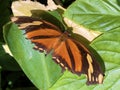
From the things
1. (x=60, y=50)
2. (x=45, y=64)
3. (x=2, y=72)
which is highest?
(x=60, y=50)

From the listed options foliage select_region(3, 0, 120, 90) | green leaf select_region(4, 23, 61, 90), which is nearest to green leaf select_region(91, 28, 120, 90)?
foliage select_region(3, 0, 120, 90)

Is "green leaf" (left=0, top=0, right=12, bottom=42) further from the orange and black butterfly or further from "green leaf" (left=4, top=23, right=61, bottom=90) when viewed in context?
the orange and black butterfly

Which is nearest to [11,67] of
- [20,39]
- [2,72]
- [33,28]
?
[2,72]

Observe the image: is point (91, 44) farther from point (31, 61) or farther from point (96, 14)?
point (31, 61)

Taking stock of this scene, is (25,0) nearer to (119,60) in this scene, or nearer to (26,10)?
(26,10)

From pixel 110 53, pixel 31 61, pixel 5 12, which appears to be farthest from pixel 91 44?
pixel 5 12

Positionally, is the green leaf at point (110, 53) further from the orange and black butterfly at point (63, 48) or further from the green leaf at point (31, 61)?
the green leaf at point (31, 61)
